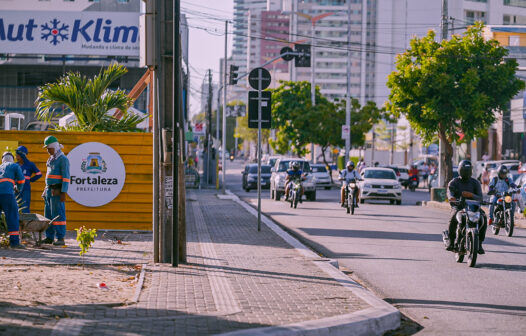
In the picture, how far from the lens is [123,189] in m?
16.8

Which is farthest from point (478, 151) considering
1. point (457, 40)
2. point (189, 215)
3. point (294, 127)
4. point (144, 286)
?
point (144, 286)

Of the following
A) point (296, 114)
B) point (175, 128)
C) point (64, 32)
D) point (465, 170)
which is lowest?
point (465, 170)

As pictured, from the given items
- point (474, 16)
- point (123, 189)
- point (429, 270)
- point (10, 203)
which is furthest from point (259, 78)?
point (474, 16)

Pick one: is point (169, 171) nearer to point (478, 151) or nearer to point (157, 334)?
point (157, 334)

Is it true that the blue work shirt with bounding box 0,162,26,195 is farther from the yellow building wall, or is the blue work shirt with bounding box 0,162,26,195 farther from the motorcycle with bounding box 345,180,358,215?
the motorcycle with bounding box 345,180,358,215

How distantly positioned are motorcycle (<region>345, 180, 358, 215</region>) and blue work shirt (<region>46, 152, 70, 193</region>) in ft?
41.3

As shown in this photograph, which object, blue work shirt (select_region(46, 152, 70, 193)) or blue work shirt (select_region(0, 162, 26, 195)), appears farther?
blue work shirt (select_region(46, 152, 70, 193))

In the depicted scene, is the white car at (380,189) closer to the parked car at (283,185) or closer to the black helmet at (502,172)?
the parked car at (283,185)

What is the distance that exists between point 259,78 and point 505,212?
6602 mm

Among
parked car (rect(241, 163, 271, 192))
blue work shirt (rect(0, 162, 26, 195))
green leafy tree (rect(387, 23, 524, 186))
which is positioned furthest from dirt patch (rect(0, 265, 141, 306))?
parked car (rect(241, 163, 271, 192))

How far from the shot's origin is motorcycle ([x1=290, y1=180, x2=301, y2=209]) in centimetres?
2797

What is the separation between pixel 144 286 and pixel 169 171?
259 cm

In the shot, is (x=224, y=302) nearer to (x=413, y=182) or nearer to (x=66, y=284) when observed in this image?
(x=66, y=284)

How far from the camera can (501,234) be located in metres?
19.2
